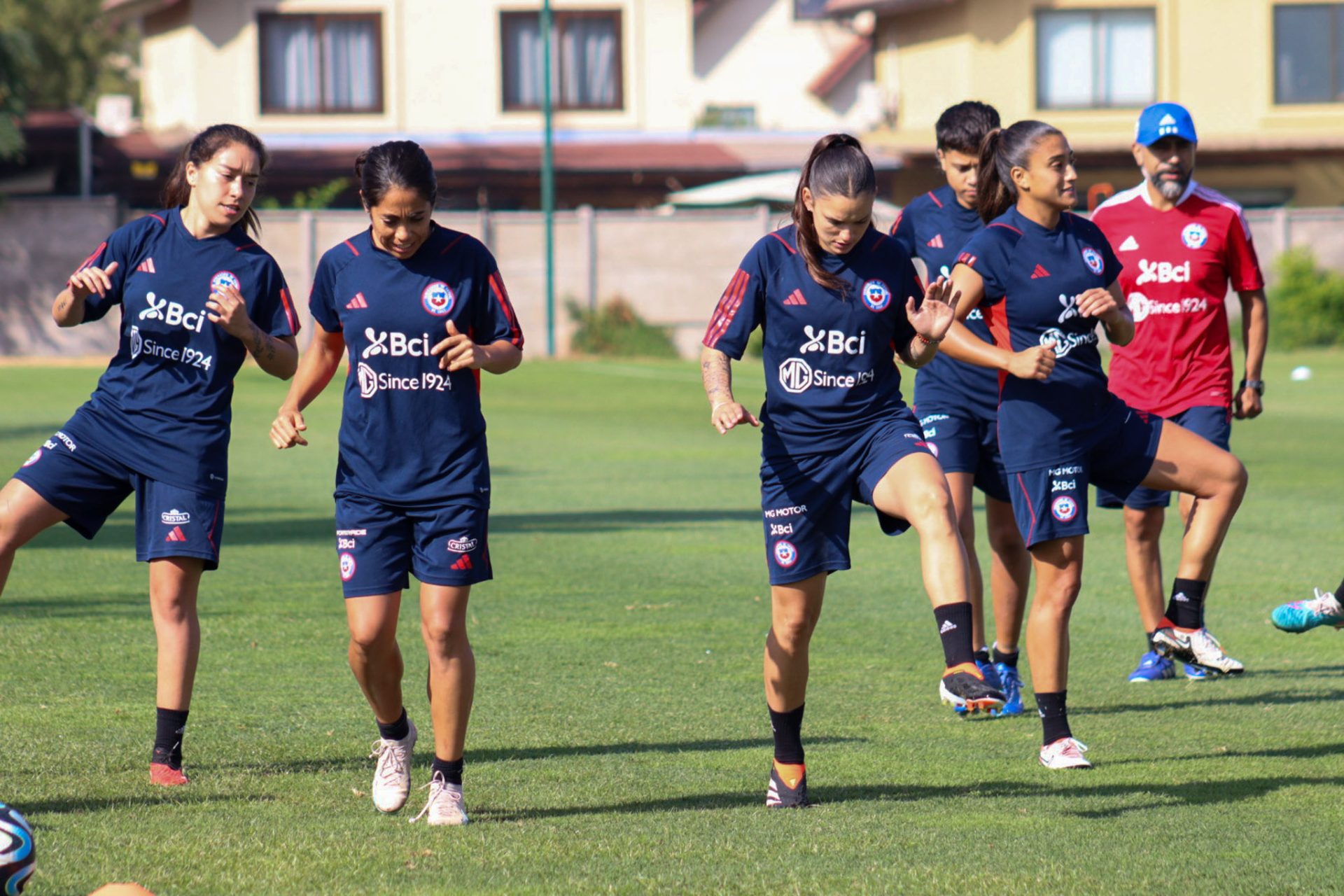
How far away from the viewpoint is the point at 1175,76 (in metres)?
38.8

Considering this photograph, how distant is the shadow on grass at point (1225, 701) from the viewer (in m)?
7.51

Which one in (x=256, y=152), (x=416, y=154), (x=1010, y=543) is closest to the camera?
(x=416, y=154)

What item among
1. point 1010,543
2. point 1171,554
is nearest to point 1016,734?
point 1010,543

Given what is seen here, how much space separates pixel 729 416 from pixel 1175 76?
35474mm

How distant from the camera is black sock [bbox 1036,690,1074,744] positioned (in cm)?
645

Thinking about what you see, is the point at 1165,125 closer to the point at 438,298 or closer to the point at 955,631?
the point at 955,631

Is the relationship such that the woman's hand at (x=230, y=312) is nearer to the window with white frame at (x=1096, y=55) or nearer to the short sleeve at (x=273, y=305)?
the short sleeve at (x=273, y=305)

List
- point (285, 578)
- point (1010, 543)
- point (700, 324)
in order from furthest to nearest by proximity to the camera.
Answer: point (700, 324) → point (285, 578) → point (1010, 543)

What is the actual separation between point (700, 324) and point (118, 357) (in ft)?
97.8

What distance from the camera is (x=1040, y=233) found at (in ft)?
21.3

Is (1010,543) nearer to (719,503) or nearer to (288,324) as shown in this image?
(288,324)

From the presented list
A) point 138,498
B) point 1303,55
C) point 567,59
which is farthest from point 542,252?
point 138,498

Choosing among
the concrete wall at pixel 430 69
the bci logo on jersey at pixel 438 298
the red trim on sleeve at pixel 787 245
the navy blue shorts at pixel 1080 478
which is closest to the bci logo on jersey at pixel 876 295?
the red trim on sleeve at pixel 787 245

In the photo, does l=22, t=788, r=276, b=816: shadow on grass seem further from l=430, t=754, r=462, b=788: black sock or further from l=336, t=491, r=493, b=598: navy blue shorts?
l=336, t=491, r=493, b=598: navy blue shorts
